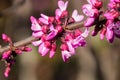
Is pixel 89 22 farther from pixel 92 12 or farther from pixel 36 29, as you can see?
pixel 36 29

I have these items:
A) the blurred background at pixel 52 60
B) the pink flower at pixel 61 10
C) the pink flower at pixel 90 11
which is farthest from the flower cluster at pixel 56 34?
the blurred background at pixel 52 60

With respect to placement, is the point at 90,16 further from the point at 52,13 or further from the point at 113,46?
the point at 52,13

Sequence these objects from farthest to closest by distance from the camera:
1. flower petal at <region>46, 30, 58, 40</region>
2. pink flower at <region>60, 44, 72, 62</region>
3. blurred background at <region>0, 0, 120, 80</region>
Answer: blurred background at <region>0, 0, 120, 80</region> < pink flower at <region>60, 44, 72, 62</region> < flower petal at <region>46, 30, 58, 40</region>

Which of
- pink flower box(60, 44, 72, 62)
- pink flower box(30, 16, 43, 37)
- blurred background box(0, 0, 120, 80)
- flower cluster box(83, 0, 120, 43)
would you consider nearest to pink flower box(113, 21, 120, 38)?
flower cluster box(83, 0, 120, 43)

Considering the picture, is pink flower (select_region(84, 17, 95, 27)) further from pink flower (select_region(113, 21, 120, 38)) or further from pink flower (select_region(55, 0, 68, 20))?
pink flower (select_region(55, 0, 68, 20))

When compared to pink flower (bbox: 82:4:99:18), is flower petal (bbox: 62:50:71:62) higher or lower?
lower

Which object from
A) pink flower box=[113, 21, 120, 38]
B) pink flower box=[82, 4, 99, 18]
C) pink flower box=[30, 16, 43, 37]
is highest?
pink flower box=[82, 4, 99, 18]

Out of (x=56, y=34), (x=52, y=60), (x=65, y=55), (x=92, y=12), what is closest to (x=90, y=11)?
(x=92, y=12)

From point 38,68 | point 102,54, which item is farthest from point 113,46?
point 38,68

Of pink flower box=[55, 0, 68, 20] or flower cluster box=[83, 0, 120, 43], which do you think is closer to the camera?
flower cluster box=[83, 0, 120, 43]
